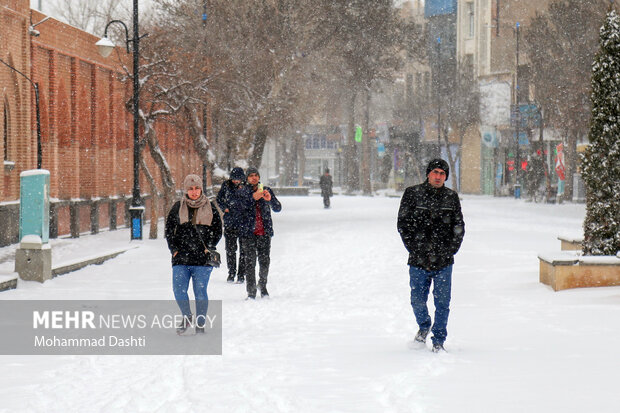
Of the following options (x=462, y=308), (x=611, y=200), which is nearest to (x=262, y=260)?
(x=462, y=308)

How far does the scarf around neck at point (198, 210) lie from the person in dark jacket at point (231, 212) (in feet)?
8.68

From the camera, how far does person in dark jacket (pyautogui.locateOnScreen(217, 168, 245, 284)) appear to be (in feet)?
40.6

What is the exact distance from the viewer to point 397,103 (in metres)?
69.7

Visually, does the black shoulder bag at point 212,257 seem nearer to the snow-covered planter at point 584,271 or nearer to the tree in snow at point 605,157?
the snow-covered planter at point 584,271

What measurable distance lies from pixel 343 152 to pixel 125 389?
7650cm

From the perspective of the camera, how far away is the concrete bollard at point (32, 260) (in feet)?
47.2

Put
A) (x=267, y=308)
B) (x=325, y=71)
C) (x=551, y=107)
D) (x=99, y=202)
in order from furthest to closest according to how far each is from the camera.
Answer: (x=551, y=107) < (x=325, y=71) < (x=99, y=202) < (x=267, y=308)

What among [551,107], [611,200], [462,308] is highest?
[551,107]

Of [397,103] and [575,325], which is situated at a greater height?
[397,103]

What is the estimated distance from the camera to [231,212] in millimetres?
13008

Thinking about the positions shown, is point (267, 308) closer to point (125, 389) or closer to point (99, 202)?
point (125, 389)

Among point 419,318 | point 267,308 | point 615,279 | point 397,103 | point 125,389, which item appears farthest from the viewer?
point 397,103

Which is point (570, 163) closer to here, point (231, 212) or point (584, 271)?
point (584, 271)

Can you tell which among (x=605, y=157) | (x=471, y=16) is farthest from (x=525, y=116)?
(x=605, y=157)
